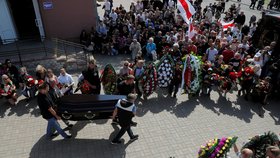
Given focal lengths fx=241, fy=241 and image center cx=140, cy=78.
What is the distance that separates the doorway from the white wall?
52.5 inches

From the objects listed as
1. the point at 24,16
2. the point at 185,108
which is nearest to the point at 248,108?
the point at 185,108

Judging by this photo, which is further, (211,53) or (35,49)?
(35,49)

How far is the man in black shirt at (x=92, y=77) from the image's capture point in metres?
7.54

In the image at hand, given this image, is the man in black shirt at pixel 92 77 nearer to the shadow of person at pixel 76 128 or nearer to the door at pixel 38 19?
the shadow of person at pixel 76 128

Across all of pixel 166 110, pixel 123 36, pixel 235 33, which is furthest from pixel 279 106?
pixel 123 36

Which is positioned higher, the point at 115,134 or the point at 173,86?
the point at 173,86

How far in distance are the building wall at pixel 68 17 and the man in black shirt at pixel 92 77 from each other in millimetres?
6166

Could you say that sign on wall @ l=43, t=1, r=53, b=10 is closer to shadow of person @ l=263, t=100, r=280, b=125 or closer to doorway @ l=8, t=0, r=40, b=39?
doorway @ l=8, t=0, r=40, b=39

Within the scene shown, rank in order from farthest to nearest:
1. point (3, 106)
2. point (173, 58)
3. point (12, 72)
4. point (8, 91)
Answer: point (173, 58) → point (12, 72) → point (3, 106) → point (8, 91)

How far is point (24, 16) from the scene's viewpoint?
1463 centimetres

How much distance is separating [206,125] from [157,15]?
31.1ft

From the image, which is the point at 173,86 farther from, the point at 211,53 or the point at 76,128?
the point at 76,128

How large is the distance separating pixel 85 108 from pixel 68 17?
25.4 ft

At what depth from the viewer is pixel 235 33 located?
13227mm
